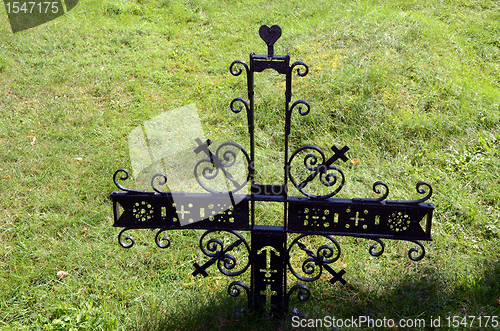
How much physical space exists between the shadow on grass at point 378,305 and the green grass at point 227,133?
0.01 metres

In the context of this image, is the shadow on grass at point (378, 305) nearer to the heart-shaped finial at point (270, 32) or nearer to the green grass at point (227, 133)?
the green grass at point (227, 133)

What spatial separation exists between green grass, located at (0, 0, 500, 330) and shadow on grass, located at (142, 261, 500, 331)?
0.4 inches

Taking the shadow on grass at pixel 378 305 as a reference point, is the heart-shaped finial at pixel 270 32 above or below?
above

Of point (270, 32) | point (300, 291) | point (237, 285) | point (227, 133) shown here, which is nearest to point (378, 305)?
point (300, 291)

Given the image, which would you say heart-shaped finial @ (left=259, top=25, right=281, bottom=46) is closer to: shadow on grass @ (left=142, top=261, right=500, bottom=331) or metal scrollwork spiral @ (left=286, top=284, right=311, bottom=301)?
metal scrollwork spiral @ (left=286, top=284, right=311, bottom=301)

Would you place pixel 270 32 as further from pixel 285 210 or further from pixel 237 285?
pixel 237 285

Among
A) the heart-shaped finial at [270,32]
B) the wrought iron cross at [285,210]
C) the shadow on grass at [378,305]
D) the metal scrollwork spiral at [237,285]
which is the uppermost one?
the heart-shaped finial at [270,32]

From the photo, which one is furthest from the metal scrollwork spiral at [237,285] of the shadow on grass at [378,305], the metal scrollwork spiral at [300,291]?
the metal scrollwork spiral at [300,291]

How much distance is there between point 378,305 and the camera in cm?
246

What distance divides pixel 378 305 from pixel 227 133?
2562 mm

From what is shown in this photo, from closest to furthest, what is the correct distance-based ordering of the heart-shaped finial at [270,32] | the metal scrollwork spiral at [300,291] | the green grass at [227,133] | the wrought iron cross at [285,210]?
the heart-shaped finial at [270,32] → the wrought iron cross at [285,210] → the metal scrollwork spiral at [300,291] → the green grass at [227,133]

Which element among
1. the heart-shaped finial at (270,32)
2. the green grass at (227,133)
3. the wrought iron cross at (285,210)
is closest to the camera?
the heart-shaped finial at (270,32)

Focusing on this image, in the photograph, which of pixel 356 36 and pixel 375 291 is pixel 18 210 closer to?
pixel 375 291

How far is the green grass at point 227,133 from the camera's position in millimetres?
2568
